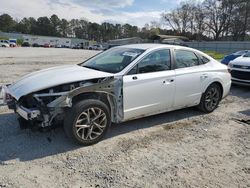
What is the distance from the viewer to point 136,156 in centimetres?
398

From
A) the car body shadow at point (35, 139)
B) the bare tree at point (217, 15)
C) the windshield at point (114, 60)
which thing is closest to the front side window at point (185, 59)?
the windshield at point (114, 60)

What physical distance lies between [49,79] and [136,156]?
73.2 inches

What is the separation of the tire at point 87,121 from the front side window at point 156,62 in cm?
108

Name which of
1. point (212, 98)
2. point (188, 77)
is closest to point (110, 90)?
point (188, 77)

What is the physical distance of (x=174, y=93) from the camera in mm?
5254

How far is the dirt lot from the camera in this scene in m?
3.35

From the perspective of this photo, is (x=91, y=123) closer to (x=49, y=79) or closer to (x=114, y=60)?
(x=49, y=79)

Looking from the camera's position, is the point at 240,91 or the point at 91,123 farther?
the point at 240,91

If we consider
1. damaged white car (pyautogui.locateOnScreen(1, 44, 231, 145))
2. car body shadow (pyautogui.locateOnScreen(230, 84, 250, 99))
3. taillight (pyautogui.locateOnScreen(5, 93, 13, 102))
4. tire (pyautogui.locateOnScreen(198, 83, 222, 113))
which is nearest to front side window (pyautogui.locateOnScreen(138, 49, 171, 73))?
damaged white car (pyautogui.locateOnScreen(1, 44, 231, 145))

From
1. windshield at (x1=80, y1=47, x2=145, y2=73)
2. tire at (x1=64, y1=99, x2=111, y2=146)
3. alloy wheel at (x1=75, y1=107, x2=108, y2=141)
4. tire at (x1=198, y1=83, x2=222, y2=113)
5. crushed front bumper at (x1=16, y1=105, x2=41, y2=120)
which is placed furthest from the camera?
tire at (x1=198, y1=83, x2=222, y2=113)

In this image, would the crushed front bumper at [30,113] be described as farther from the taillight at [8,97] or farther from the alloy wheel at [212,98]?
the alloy wheel at [212,98]

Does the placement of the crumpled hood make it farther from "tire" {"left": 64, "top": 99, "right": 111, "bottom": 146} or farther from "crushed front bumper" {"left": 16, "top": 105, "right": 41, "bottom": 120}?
"tire" {"left": 64, "top": 99, "right": 111, "bottom": 146}

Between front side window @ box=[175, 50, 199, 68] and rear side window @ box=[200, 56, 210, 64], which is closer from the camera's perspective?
front side window @ box=[175, 50, 199, 68]

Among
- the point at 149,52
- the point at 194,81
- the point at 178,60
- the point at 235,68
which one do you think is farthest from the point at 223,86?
the point at 235,68
